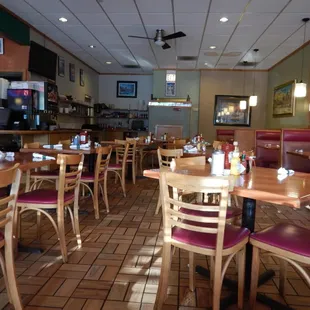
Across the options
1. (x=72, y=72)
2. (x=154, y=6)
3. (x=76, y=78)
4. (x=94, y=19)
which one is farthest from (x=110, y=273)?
(x=76, y=78)

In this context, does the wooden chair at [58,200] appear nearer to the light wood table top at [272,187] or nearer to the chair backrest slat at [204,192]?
the light wood table top at [272,187]

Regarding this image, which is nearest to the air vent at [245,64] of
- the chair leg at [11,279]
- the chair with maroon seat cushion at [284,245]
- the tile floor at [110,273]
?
the tile floor at [110,273]

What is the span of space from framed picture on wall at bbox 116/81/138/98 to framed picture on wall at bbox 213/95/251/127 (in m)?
3.23

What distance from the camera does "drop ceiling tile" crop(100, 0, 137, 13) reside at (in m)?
4.94

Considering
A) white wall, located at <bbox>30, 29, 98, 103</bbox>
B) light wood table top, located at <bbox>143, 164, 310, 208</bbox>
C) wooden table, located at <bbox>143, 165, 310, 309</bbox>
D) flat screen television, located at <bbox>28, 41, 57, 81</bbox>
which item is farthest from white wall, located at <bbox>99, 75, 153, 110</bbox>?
light wood table top, located at <bbox>143, 164, 310, 208</bbox>

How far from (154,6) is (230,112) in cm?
585

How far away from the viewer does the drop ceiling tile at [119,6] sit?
4944mm

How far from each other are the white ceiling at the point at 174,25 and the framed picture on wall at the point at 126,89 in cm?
237

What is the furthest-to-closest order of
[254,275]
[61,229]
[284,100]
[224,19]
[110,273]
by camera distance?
[284,100] < [224,19] < [61,229] < [110,273] < [254,275]

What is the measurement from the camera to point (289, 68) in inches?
315

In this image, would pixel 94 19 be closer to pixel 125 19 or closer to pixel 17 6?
pixel 125 19

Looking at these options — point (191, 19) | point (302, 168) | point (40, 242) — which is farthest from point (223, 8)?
point (40, 242)

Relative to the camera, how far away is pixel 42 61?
21.6 feet

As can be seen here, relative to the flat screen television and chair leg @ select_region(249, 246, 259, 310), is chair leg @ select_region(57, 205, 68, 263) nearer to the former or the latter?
chair leg @ select_region(249, 246, 259, 310)
